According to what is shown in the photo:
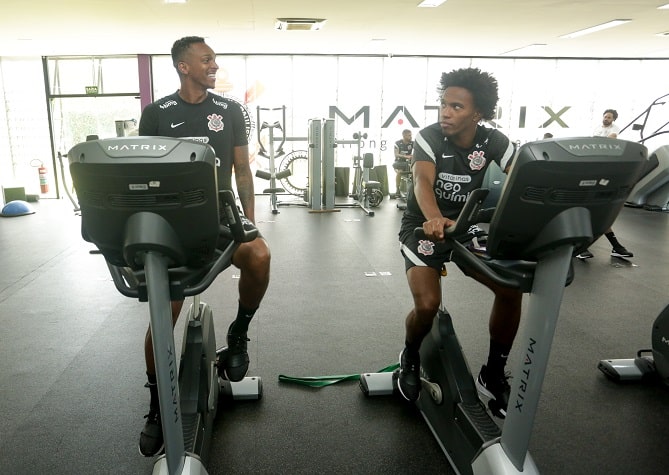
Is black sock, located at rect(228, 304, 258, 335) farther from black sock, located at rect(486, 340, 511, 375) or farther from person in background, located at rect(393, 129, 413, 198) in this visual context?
person in background, located at rect(393, 129, 413, 198)

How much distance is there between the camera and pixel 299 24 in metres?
7.04

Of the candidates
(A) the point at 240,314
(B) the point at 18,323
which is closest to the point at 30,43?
(B) the point at 18,323

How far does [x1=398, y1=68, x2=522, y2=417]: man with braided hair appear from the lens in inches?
79.7

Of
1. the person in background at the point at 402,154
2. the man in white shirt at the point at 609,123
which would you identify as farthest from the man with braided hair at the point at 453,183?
the man in white shirt at the point at 609,123

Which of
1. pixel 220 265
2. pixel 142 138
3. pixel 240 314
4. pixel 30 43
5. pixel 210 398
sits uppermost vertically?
pixel 30 43

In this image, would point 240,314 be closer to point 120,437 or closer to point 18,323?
point 120,437

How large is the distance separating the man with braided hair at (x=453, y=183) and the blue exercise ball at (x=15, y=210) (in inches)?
294

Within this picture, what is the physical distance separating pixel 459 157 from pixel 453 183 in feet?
0.38

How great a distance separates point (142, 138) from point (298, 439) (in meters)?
1.46

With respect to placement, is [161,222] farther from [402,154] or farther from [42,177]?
[42,177]

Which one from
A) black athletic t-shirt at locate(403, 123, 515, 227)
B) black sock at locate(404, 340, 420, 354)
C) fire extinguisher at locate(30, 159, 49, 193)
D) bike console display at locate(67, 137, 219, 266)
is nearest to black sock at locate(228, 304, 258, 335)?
black sock at locate(404, 340, 420, 354)

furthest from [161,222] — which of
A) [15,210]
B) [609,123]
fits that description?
[609,123]

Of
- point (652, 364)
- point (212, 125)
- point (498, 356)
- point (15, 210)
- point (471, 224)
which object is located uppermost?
point (212, 125)

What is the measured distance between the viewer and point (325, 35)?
7.95m
